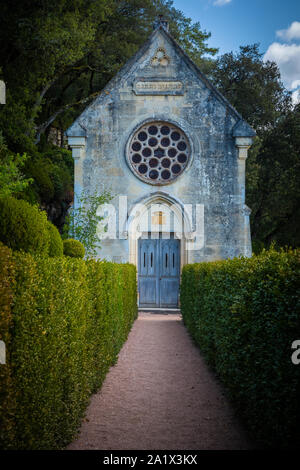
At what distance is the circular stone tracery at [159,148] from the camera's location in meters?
15.3

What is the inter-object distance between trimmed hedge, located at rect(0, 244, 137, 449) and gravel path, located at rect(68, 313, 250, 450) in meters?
0.35

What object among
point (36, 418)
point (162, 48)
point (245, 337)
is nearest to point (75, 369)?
point (36, 418)

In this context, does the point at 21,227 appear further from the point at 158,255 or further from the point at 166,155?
the point at 158,255

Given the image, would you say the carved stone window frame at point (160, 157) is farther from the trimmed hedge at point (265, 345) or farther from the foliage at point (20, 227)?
the trimmed hedge at point (265, 345)

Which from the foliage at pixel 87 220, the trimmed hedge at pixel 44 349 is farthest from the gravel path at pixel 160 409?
the foliage at pixel 87 220

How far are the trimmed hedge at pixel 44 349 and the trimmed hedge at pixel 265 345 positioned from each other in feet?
5.47

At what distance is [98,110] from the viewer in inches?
595

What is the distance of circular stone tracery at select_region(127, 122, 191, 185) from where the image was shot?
604 inches

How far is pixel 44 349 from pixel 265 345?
1.86 meters

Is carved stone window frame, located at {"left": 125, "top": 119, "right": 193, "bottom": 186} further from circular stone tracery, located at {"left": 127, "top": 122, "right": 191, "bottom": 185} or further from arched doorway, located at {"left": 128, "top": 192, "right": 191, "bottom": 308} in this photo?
arched doorway, located at {"left": 128, "top": 192, "right": 191, "bottom": 308}

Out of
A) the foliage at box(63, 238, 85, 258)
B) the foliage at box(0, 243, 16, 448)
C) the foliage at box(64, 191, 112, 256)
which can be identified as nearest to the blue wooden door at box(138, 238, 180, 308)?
the foliage at box(64, 191, 112, 256)
